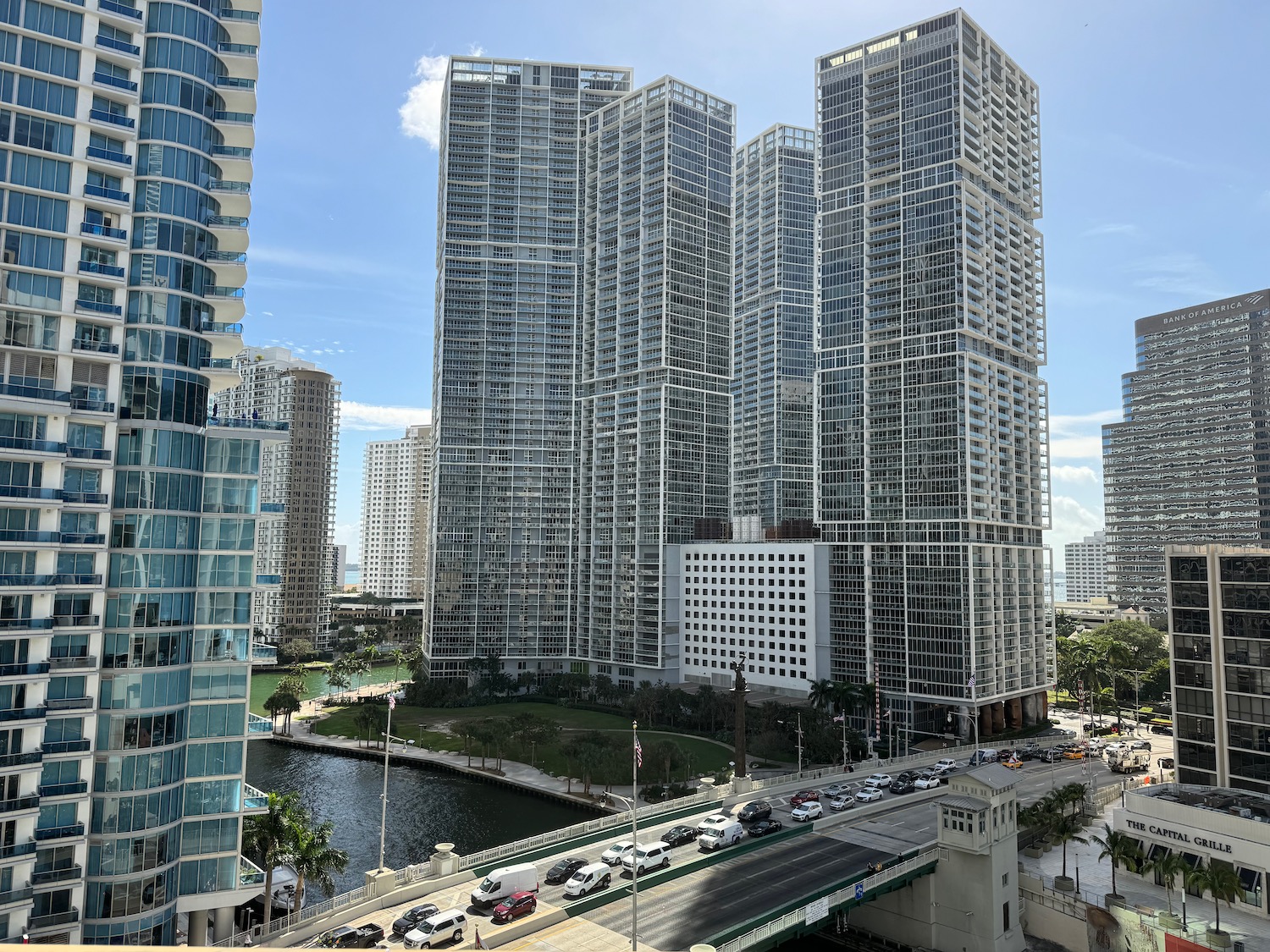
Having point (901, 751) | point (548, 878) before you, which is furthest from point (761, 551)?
point (548, 878)

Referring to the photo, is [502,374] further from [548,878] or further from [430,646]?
[548,878]

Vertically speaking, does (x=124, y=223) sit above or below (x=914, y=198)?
below

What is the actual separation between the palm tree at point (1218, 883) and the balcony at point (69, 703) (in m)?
89.8

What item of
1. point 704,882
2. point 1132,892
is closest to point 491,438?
point 704,882

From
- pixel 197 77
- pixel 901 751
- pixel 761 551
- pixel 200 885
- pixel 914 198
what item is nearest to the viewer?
pixel 200 885

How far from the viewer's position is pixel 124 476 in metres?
57.6

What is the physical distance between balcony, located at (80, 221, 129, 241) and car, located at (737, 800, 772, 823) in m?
73.0

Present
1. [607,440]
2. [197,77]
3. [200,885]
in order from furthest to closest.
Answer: [607,440] → [197,77] → [200,885]

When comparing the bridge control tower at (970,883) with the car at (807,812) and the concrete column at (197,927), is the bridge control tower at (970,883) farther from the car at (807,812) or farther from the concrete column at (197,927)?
the concrete column at (197,927)

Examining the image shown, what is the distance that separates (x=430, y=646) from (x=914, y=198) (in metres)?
142

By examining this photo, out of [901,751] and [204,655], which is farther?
[901,751]

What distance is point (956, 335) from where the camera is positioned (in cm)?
13800

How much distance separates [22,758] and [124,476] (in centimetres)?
1958

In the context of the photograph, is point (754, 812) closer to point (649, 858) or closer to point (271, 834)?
point (649, 858)
